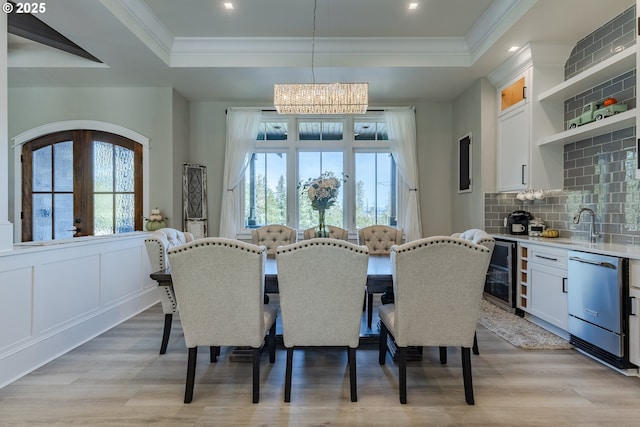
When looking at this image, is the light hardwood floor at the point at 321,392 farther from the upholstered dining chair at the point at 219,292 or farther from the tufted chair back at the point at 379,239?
the tufted chair back at the point at 379,239

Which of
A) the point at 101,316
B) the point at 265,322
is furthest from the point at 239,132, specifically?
the point at 265,322

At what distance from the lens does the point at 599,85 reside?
10.6 ft

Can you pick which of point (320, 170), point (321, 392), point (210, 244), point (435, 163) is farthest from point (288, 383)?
point (435, 163)

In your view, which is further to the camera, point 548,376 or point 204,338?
point 548,376

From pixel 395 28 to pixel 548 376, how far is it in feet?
11.6

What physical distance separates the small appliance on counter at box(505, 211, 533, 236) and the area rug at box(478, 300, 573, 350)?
3.17 feet

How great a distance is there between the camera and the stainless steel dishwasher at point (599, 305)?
234 cm

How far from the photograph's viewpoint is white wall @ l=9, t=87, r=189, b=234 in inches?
185

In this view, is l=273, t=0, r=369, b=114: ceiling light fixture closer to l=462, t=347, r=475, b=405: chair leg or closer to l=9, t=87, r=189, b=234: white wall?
l=9, t=87, r=189, b=234: white wall

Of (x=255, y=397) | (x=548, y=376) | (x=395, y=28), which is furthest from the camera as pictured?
(x=395, y=28)

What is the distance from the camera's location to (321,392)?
2.13 metres

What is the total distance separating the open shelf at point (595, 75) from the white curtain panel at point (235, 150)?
3.76 meters

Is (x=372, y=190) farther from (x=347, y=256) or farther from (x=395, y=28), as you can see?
(x=347, y=256)

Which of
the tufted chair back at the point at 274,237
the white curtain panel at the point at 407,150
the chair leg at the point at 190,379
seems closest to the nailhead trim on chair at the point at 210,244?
the chair leg at the point at 190,379
